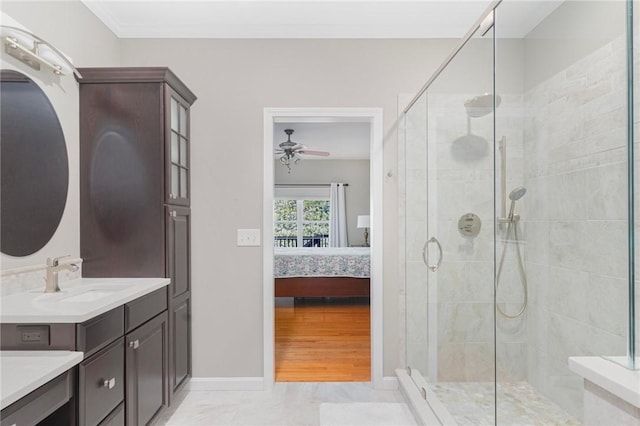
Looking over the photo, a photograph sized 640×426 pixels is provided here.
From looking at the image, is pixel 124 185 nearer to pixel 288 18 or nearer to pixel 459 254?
pixel 288 18

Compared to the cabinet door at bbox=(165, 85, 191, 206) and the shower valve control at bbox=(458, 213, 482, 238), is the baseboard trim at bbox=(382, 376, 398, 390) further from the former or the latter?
the cabinet door at bbox=(165, 85, 191, 206)

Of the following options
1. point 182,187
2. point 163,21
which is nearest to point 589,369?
→ point 182,187

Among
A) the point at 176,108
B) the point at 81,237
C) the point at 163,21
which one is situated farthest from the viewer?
the point at 163,21

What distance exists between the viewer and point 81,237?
228 cm

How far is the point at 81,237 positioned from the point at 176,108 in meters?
1.00

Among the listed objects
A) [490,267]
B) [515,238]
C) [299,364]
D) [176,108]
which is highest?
[176,108]

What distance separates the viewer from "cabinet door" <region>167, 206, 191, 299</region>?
7.76ft

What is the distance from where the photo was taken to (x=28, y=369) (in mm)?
1244

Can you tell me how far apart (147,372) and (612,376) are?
2040 millimetres

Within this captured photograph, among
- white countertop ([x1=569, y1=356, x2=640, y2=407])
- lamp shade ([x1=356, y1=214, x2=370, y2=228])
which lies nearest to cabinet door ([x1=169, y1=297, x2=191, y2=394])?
white countertop ([x1=569, y1=356, x2=640, y2=407])

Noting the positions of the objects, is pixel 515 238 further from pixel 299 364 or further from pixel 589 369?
pixel 299 364

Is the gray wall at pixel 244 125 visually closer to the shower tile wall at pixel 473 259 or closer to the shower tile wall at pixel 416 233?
the shower tile wall at pixel 416 233

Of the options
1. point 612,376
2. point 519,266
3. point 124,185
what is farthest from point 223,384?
point 612,376

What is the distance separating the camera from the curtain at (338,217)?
8.05m
